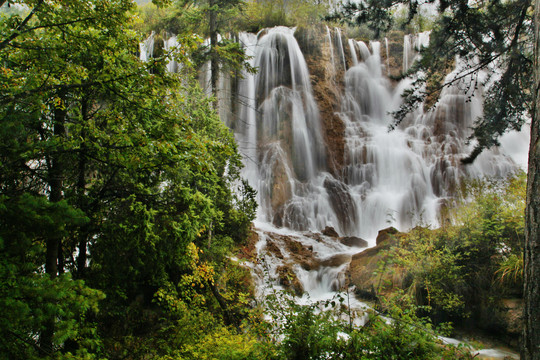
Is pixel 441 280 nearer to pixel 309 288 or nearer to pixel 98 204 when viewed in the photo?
pixel 309 288

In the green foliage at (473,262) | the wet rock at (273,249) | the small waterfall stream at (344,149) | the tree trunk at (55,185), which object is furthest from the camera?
the small waterfall stream at (344,149)

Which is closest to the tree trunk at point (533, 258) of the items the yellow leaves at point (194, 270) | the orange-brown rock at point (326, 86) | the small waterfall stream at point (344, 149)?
the yellow leaves at point (194, 270)

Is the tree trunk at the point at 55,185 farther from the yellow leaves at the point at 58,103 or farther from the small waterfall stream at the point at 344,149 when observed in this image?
the small waterfall stream at the point at 344,149

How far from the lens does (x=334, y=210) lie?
54.6 feet

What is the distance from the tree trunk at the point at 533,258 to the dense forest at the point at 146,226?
0.05ft

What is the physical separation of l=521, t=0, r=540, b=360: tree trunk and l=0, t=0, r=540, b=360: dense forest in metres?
0.01

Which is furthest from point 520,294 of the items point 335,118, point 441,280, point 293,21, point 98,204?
point 293,21

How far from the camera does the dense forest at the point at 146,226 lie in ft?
9.16

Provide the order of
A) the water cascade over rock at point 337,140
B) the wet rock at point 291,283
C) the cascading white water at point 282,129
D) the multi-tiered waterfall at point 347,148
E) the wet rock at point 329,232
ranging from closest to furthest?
the wet rock at point 291,283, the wet rock at point 329,232, the water cascade over rock at point 337,140, the multi-tiered waterfall at point 347,148, the cascading white water at point 282,129

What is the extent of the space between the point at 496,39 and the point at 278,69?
1518 centimetres

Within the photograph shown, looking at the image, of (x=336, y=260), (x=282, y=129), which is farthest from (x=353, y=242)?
(x=282, y=129)

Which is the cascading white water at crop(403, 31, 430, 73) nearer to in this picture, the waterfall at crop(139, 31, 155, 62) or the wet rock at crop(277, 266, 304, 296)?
the waterfall at crop(139, 31, 155, 62)

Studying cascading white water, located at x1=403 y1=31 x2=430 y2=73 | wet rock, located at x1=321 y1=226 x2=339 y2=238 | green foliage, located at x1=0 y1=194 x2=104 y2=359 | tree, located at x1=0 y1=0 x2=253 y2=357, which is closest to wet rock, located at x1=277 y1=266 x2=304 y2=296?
tree, located at x1=0 y1=0 x2=253 y2=357

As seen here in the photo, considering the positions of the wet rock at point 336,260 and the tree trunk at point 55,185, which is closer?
the tree trunk at point 55,185
